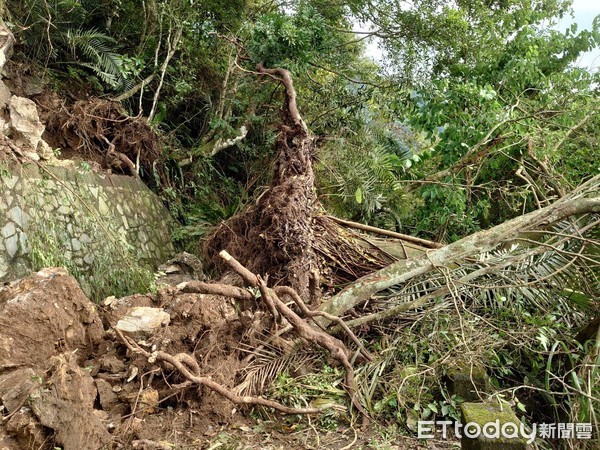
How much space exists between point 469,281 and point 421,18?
5980mm

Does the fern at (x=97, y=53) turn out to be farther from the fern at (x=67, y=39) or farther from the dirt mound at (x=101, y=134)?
the dirt mound at (x=101, y=134)

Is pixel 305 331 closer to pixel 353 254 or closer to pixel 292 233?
pixel 292 233

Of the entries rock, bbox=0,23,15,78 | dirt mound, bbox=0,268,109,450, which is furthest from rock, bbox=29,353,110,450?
rock, bbox=0,23,15,78

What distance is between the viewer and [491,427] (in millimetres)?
2760

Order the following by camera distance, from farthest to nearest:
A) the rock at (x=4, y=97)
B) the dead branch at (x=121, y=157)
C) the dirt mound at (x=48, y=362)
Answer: the dead branch at (x=121, y=157), the rock at (x=4, y=97), the dirt mound at (x=48, y=362)

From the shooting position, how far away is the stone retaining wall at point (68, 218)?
16.7ft

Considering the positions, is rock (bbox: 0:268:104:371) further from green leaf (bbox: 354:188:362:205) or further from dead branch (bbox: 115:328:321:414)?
green leaf (bbox: 354:188:362:205)

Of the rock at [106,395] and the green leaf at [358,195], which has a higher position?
the green leaf at [358,195]

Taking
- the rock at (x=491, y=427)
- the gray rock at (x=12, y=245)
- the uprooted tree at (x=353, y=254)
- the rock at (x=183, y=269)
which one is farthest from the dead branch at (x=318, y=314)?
the gray rock at (x=12, y=245)

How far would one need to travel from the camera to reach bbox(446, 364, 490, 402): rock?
372cm

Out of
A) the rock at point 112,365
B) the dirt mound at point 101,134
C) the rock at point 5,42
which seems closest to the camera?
the rock at point 112,365

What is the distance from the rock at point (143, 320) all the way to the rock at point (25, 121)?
9.60 feet

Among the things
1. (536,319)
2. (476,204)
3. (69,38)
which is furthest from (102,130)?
(536,319)

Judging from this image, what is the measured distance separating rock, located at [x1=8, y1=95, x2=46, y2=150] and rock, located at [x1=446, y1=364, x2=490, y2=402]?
5.23 m
